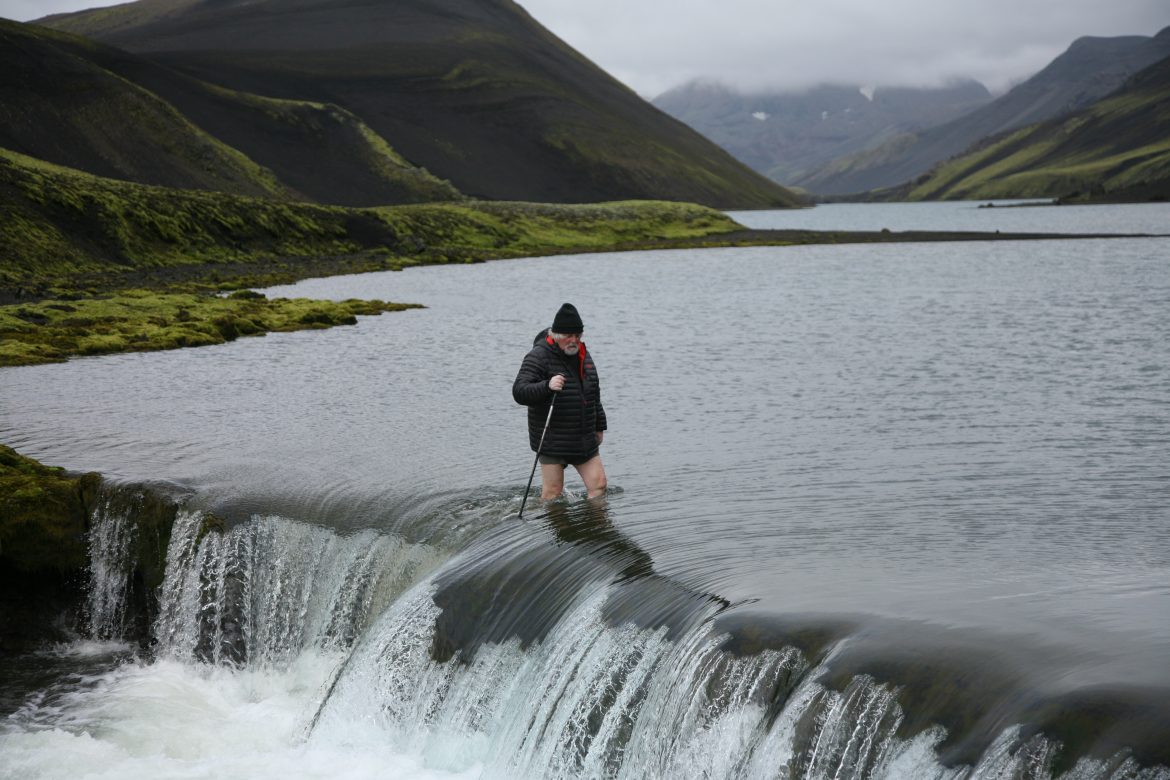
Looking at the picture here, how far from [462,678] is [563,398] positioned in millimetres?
5054

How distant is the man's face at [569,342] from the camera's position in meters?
18.5

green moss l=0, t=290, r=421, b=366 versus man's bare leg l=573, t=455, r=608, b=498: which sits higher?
green moss l=0, t=290, r=421, b=366

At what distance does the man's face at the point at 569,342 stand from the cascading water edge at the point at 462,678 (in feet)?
11.0

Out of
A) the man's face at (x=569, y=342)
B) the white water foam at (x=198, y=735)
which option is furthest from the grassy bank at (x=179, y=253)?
the man's face at (x=569, y=342)

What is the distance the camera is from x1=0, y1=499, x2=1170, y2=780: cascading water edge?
41.8ft

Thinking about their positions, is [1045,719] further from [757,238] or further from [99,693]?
[757,238]

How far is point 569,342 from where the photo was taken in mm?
18609

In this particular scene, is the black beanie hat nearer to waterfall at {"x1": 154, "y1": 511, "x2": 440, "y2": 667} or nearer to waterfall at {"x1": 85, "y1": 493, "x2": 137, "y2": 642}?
waterfall at {"x1": 154, "y1": 511, "x2": 440, "y2": 667}

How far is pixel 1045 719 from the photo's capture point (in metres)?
11.3

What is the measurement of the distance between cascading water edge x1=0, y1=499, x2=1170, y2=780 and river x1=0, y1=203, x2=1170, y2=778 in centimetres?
5

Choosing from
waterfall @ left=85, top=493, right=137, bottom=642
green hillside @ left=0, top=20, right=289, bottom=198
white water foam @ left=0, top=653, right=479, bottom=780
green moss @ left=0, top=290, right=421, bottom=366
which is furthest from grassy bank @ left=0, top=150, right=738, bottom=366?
white water foam @ left=0, top=653, right=479, bottom=780

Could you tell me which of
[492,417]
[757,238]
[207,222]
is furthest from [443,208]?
[492,417]

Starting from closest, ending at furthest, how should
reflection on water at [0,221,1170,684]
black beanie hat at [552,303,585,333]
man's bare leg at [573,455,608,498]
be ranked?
1. reflection on water at [0,221,1170,684]
2. black beanie hat at [552,303,585,333]
3. man's bare leg at [573,455,608,498]

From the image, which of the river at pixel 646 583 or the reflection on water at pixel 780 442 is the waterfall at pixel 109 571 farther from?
the reflection on water at pixel 780 442
